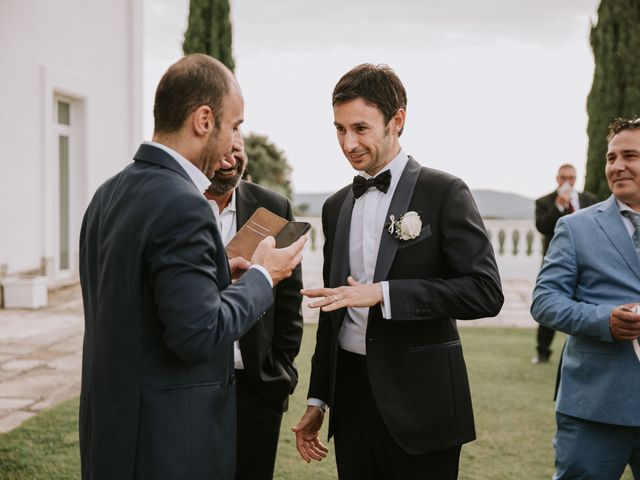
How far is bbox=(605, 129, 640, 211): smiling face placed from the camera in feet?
8.47

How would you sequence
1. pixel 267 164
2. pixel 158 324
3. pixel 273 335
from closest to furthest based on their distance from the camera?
pixel 158 324, pixel 273 335, pixel 267 164

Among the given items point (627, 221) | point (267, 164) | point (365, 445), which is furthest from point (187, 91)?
point (267, 164)

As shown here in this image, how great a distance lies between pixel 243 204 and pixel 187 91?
105 centimetres

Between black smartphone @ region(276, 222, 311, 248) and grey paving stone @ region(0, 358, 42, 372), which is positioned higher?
black smartphone @ region(276, 222, 311, 248)

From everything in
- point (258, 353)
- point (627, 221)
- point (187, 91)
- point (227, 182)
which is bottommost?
point (258, 353)

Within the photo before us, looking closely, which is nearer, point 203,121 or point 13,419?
point 203,121

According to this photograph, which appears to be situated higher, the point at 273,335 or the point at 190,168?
the point at 190,168

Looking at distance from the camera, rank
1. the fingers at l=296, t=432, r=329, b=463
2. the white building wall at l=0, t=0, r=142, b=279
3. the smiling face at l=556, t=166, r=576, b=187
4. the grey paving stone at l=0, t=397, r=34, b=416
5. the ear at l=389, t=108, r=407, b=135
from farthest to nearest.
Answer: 1. the white building wall at l=0, t=0, r=142, b=279
2. the smiling face at l=556, t=166, r=576, b=187
3. the grey paving stone at l=0, t=397, r=34, b=416
4. the fingers at l=296, t=432, r=329, b=463
5. the ear at l=389, t=108, r=407, b=135

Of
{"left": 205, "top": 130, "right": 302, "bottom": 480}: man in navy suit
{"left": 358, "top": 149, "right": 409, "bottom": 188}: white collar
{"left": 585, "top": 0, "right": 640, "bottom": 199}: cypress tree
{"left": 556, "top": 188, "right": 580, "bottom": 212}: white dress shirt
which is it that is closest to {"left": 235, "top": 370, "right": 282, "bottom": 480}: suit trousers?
{"left": 205, "top": 130, "right": 302, "bottom": 480}: man in navy suit

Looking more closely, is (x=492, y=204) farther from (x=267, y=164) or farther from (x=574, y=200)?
(x=574, y=200)

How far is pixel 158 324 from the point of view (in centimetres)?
176

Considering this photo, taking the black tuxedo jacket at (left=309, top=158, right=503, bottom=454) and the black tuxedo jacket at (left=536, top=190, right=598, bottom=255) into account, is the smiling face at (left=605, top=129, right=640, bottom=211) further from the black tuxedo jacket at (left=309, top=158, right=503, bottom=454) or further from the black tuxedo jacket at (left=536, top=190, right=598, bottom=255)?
the black tuxedo jacket at (left=536, top=190, right=598, bottom=255)

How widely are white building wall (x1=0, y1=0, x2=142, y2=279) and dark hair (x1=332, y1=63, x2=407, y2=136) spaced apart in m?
8.30

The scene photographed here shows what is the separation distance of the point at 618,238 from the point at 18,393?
4.80 m
